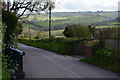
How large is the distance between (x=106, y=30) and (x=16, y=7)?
16411mm

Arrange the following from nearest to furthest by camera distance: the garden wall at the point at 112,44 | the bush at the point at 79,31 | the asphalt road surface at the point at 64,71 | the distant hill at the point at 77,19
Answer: the asphalt road surface at the point at 64,71, the garden wall at the point at 112,44, the bush at the point at 79,31, the distant hill at the point at 77,19

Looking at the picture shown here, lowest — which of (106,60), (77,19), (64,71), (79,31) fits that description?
(64,71)

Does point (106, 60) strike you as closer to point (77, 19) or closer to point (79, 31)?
point (79, 31)

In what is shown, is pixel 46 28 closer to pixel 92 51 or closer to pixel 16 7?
pixel 16 7

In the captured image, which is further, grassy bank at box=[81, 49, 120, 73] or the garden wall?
the garden wall

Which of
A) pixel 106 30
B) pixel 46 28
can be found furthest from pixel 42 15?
pixel 46 28

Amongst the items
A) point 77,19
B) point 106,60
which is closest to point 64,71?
point 106,60

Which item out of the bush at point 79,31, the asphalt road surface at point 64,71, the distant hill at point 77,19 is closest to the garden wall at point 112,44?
the asphalt road surface at point 64,71

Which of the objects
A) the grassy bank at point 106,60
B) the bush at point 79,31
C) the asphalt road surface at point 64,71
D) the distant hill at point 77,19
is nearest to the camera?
the asphalt road surface at point 64,71

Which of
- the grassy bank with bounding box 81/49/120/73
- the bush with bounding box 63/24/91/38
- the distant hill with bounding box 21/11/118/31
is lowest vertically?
the grassy bank with bounding box 81/49/120/73

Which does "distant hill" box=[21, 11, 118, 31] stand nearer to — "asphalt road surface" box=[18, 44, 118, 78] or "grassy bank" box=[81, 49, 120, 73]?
"grassy bank" box=[81, 49, 120, 73]

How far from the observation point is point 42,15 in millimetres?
34344

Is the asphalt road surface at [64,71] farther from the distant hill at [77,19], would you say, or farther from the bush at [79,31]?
the distant hill at [77,19]

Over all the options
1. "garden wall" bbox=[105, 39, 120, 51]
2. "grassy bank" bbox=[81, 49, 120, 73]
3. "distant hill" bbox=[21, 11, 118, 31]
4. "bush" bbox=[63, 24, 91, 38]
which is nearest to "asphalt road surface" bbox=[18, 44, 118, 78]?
"grassy bank" bbox=[81, 49, 120, 73]
